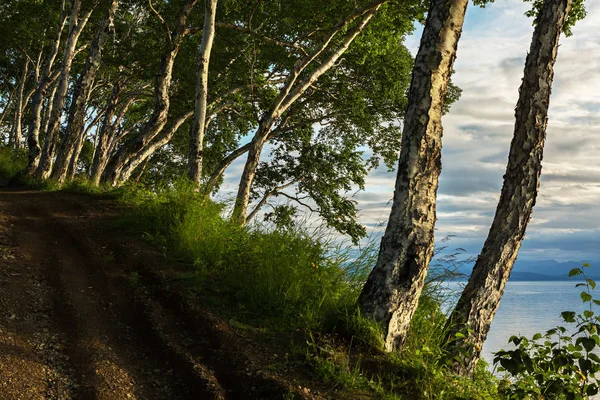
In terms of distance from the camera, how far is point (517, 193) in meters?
7.02

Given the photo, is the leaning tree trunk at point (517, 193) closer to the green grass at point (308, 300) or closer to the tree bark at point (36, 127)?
the green grass at point (308, 300)

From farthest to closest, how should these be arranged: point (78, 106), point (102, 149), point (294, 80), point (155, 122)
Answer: point (102, 149) < point (78, 106) < point (294, 80) < point (155, 122)

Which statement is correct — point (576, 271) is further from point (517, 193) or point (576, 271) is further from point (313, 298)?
point (313, 298)

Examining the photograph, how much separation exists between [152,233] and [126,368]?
4275 millimetres

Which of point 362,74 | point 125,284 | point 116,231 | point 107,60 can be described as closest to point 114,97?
point 107,60

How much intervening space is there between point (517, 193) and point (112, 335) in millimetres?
5157

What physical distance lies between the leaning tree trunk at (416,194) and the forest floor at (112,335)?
4.40ft

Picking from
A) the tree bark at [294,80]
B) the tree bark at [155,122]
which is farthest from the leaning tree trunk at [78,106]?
the tree bark at [294,80]

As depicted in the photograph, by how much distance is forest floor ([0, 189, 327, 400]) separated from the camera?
5250 mm

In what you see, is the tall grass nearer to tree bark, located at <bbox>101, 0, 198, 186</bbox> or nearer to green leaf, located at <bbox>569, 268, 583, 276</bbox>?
green leaf, located at <bbox>569, 268, 583, 276</bbox>

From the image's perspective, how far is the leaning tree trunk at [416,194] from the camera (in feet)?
19.6

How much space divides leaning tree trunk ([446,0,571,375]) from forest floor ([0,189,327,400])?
105 inches

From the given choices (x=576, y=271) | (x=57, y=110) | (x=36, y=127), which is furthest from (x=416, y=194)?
(x=36, y=127)

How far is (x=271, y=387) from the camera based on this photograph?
5.20 m
